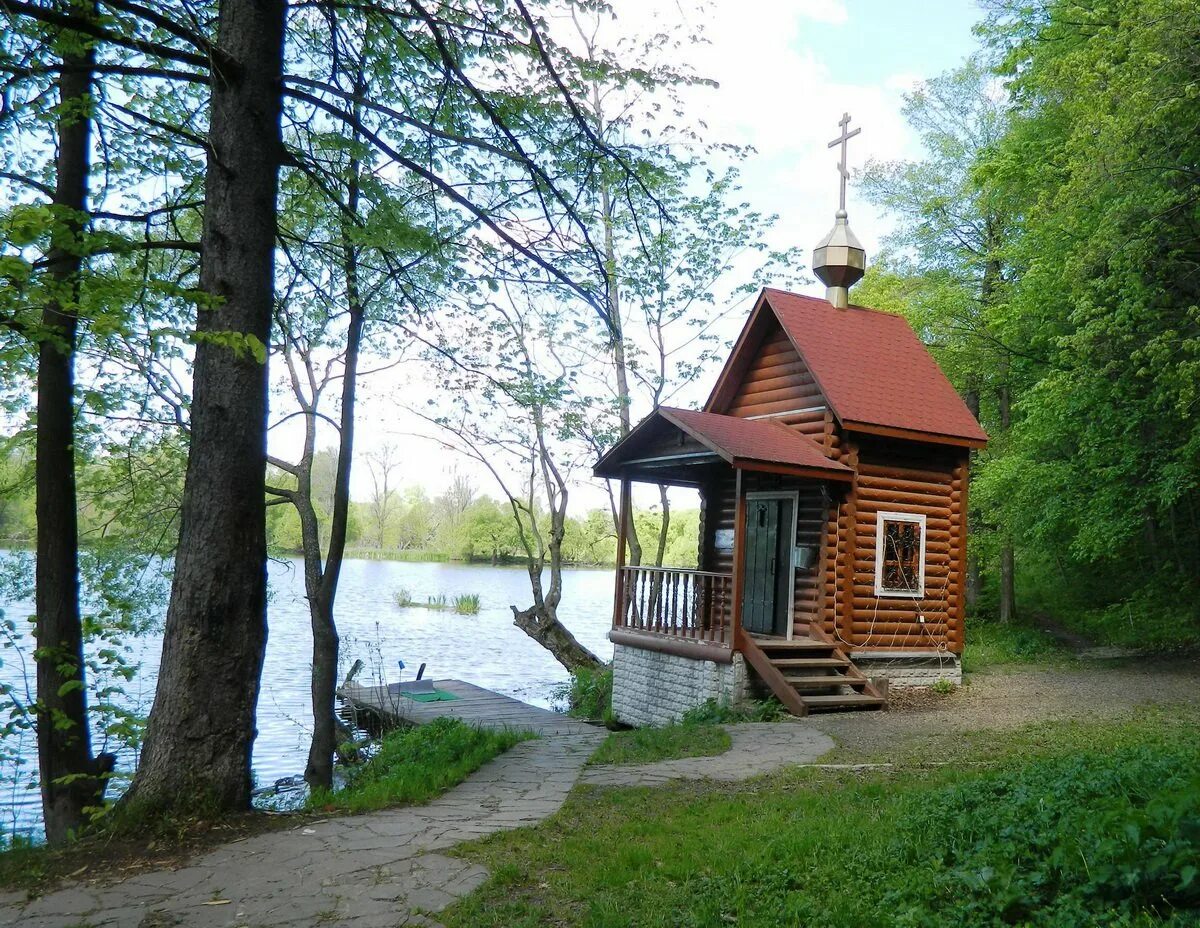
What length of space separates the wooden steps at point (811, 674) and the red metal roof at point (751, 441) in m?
2.29

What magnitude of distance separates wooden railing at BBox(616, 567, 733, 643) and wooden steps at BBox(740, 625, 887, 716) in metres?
0.62

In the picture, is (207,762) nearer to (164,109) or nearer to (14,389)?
(164,109)

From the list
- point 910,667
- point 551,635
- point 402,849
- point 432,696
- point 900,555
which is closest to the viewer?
point 402,849

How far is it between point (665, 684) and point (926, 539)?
4351mm

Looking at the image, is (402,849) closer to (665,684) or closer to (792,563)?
(665,684)

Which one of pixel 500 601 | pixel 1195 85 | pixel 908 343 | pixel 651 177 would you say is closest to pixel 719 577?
pixel 908 343

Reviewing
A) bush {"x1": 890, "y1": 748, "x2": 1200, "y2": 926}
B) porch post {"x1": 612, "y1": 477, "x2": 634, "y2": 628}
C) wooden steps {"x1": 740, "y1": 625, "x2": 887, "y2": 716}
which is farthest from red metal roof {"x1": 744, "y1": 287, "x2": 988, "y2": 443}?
bush {"x1": 890, "y1": 748, "x2": 1200, "y2": 926}

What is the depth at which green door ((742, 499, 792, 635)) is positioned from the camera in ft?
46.0

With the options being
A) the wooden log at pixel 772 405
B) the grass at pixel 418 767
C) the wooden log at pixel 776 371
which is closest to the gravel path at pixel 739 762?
the grass at pixel 418 767

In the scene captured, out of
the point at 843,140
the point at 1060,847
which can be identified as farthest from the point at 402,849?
the point at 843,140

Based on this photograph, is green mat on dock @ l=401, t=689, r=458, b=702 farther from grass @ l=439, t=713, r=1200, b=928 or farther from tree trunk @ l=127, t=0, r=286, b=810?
tree trunk @ l=127, t=0, r=286, b=810

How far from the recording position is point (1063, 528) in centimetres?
1930

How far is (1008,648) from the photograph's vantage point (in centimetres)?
1797

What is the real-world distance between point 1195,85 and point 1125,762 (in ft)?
29.7
